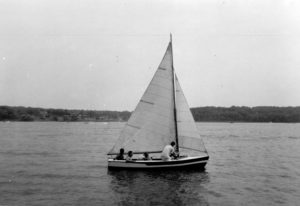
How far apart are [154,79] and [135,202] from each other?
1078 cm

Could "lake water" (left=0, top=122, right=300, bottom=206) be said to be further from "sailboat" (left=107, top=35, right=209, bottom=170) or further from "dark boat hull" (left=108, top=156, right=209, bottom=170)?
"sailboat" (left=107, top=35, right=209, bottom=170)

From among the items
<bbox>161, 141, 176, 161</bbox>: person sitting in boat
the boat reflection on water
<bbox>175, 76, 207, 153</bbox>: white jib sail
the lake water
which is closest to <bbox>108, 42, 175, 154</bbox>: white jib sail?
<bbox>175, 76, 207, 153</bbox>: white jib sail

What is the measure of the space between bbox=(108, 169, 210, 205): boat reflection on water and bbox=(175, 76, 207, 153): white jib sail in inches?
92.6

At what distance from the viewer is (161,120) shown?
3012 centimetres

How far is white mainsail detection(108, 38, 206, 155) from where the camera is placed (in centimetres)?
2970

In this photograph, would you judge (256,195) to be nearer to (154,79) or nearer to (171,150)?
(171,150)

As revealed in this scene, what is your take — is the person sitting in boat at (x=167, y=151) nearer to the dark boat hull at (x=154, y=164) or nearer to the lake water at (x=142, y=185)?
the dark boat hull at (x=154, y=164)

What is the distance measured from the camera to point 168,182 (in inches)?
1096

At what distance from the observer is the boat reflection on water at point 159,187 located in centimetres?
2291

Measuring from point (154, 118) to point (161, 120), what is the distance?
0.60m

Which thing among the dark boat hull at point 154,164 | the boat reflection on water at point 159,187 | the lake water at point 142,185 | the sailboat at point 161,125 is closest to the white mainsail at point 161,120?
the sailboat at point 161,125

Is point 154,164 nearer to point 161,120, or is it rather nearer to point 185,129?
point 161,120

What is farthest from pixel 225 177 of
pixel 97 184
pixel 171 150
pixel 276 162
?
pixel 276 162

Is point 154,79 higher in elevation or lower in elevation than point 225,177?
higher
